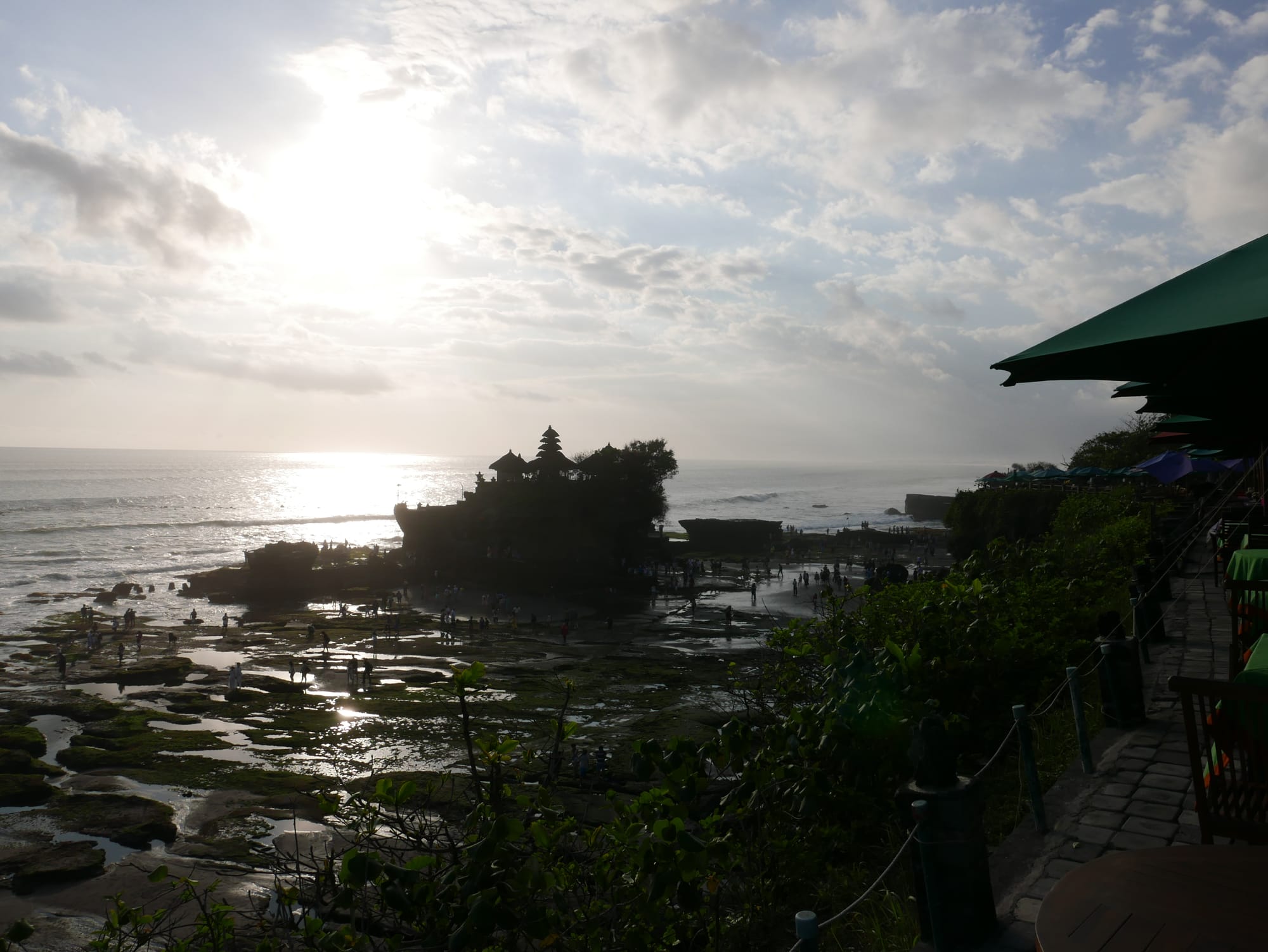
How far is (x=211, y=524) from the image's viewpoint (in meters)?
96.4

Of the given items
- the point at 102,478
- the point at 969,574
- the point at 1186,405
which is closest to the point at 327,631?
the point at 969,574

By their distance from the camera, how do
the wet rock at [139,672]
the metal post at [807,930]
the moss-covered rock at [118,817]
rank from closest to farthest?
the metal post at [807,930] → the moss-covered rock at [118,817] → the wet rock at [139,672]

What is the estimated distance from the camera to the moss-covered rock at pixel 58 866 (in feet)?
43.2

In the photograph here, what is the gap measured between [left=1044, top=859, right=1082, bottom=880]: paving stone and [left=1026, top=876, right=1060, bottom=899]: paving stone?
33mm

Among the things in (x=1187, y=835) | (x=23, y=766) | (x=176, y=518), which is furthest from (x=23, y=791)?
(x=176, y=518)

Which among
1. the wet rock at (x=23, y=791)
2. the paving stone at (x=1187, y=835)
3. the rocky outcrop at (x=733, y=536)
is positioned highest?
the paving stone at (x=1187, y=835)

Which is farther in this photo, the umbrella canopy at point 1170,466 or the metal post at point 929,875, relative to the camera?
the umbrella canopy at point 1170,466

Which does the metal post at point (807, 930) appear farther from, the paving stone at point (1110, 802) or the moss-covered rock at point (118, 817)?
the moss-covered rock at point (118, 817)

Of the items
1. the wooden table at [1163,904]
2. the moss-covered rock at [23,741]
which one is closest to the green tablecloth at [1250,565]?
the wooden table at [1163,904]

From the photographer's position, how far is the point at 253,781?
1739 cm

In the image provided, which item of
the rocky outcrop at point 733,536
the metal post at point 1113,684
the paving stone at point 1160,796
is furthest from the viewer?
the rocky outcrop at point 733,536

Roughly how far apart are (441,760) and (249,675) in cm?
1266

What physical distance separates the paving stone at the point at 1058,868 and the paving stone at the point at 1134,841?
0.34 m

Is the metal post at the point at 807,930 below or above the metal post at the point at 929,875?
above
